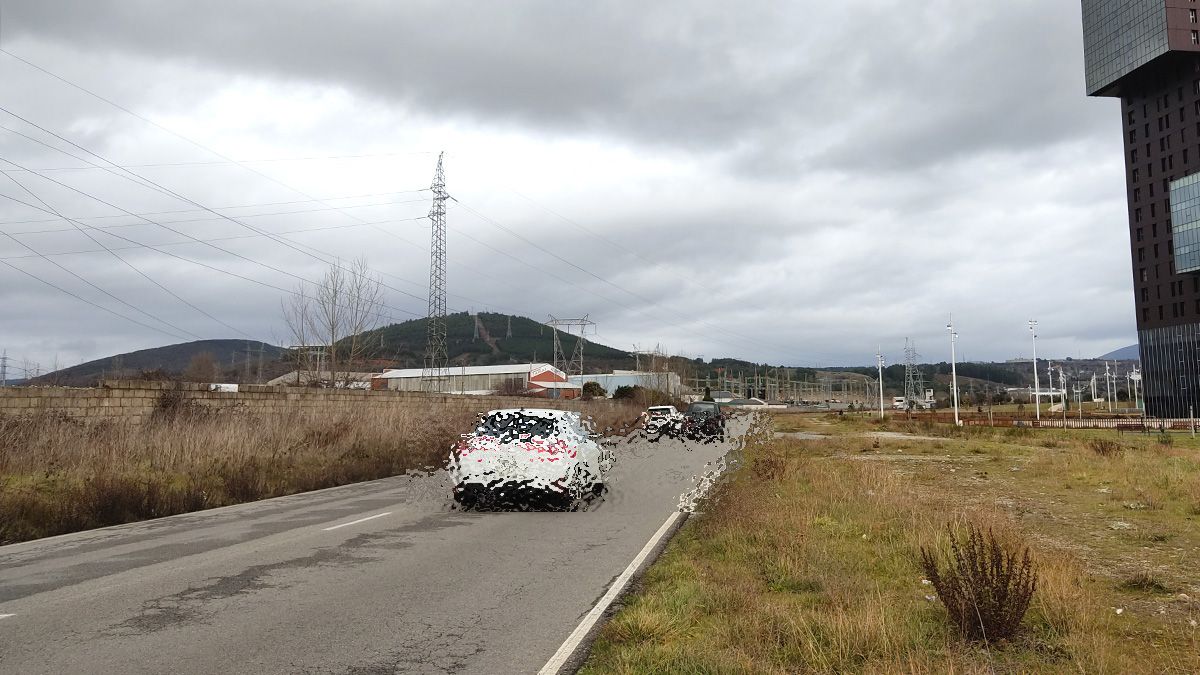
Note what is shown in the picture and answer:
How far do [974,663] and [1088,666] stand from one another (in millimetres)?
785

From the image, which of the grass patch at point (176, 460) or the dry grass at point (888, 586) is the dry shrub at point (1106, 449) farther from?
the grass patch at point (176, 460)

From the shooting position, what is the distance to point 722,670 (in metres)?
5.10

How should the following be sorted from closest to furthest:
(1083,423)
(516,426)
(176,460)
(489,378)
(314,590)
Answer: (314,590)
(516,426)
(176,460)
(1083,423)
(489,378)

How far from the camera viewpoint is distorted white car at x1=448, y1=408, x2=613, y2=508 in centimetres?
1252

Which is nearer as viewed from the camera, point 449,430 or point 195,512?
point 195,512

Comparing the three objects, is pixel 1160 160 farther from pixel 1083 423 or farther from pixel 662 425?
pixel 662 425

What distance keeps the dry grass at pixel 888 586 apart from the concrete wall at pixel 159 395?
14938mm

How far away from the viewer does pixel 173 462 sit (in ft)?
54.3

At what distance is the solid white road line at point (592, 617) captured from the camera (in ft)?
17.5

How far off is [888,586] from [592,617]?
3.04 metres

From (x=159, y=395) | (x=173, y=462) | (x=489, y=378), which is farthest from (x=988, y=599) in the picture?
(x=489, y=378)

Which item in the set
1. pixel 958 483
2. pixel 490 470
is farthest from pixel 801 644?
pixel 958 483

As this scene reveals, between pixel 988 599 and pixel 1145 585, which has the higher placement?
pixel 988 599

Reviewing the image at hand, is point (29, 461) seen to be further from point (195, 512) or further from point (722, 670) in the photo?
point (722, 670)
